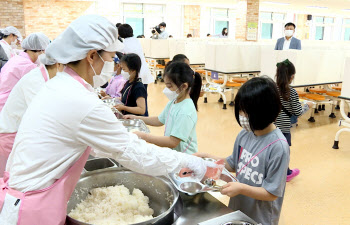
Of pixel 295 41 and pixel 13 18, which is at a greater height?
pixel 13 18

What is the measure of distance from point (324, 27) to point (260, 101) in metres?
22.2

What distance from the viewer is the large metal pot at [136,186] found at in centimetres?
Answer: 118

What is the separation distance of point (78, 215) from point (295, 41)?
17.5ft

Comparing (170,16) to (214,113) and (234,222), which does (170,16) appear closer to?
(214,113)

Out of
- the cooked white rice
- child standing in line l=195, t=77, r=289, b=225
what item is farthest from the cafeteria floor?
the cooked white rice

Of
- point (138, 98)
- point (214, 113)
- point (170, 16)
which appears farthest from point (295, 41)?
point (170, 16)

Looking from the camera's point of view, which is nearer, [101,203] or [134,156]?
[134,156]

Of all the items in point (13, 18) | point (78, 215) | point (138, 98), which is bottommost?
point (78, 215)

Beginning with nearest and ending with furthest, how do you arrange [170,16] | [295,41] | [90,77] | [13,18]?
[90,77] → [295,41] → [13,18] → [170,16]

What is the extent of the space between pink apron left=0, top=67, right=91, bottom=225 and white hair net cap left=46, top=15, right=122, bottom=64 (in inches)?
14.5

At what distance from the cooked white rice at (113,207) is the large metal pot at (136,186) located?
32mm

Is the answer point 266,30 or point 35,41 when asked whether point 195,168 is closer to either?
point 35,41

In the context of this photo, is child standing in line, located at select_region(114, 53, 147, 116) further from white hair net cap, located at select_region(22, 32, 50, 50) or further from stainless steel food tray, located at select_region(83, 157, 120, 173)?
stainless steel food tray, located at select_region(83, 157, 120, 173)

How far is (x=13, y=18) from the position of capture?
8.40 m
